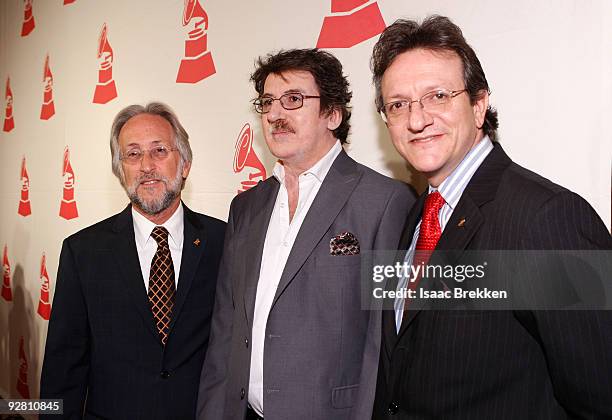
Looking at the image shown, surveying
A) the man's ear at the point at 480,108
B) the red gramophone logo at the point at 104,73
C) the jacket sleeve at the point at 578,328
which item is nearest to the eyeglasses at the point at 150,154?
the man's ear at the point at 480,108

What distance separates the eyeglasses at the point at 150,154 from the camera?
2.19m

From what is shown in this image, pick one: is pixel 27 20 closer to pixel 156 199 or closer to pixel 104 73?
pixel 104 73

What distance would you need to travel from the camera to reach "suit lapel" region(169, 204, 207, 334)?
208cm

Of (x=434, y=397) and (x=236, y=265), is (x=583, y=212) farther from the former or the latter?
(x=236, y=265)

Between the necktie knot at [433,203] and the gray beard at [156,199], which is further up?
the gray beard at [156,199]

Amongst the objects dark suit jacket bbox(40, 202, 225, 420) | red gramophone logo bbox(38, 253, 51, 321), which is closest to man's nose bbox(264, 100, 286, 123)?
dark suit jacket bbox(40, 202, 225, 420)

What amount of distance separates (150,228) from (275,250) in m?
0.59

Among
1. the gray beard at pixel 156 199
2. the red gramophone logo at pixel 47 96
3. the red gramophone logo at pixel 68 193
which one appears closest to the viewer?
the gray beard at pixel 156 199

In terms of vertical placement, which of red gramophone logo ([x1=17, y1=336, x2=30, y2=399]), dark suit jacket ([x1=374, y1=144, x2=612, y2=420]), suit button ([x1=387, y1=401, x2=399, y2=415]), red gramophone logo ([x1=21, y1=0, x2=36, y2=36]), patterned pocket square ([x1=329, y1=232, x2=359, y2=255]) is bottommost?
red gramophone logo ([x1=17, y1=336, x2=30, y2=399])

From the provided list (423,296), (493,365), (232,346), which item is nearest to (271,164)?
(232,346)

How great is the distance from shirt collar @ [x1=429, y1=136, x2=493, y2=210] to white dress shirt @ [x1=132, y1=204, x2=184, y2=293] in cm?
113

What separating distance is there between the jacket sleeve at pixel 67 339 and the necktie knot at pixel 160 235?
30cm

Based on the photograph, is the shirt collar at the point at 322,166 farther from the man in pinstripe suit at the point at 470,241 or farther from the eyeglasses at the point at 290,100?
the man in pinstripe suit at the point at 470,241

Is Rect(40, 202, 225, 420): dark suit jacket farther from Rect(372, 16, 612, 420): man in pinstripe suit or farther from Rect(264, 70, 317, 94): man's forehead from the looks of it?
Rect(372, 16, 612, 420): man in pinstripe suit
